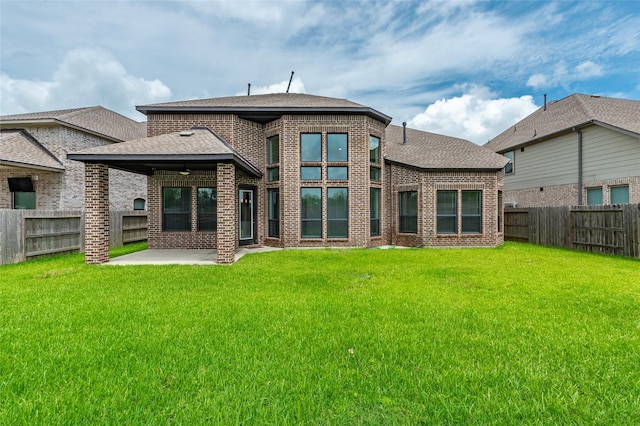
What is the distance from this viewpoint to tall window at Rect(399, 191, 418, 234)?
41.9 feet

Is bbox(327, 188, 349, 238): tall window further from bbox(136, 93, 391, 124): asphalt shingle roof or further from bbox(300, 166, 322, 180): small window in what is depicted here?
bbox(136, 93, 391, 124): asphalt shingle roof

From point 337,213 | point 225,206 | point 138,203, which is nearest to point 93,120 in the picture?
point 138,203

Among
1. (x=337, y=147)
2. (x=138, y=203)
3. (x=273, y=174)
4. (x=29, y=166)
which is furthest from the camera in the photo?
(x=138, y=203)

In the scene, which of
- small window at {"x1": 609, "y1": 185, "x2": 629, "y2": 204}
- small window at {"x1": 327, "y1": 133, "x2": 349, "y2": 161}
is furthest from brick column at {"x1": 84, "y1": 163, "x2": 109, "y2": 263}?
small window at {"x1": 609, "y1": 185, "x2": 629, "y2": 204}

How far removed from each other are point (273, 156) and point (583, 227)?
41.0 feet

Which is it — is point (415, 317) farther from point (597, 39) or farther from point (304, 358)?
point (597, 39)

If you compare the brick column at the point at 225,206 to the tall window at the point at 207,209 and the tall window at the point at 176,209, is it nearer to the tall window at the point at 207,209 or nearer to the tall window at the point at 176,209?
the tall window at the point at 207,209

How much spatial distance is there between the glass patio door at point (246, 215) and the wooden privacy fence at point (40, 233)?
508cm

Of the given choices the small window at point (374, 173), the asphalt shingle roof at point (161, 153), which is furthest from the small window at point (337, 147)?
the asphalt shingle roof at point (161, 153)

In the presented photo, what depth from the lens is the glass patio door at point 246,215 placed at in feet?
39.6

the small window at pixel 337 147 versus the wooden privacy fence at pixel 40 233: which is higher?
the small window at pixel 337 147

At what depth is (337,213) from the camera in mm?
12242

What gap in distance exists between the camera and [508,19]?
35.8 ft

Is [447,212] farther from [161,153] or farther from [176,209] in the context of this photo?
[176,209]
